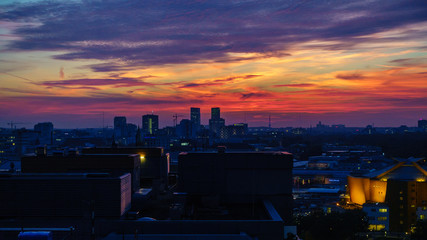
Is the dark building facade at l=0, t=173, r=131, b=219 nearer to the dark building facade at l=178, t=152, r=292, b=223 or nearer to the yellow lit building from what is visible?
the dark building facade at l=178, t=152, r=292, b=223

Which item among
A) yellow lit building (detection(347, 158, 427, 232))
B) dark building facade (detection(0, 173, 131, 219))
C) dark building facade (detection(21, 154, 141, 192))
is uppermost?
dark building facade (detection(21, 154, 141, 192))

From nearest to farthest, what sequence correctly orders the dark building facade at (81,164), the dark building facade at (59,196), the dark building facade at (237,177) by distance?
the dark building facade at (59,196) → the dark building facade at (237,177) → the dark building facade at (81,164)

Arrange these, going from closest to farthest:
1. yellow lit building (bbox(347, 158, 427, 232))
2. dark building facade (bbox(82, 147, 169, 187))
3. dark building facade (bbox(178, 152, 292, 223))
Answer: dark building facade (bbox(178, 152, 292, 223)) < dark building facade (bbox(82, 147, 169, 187)) < yellow lit building (bbox(347, 158, 427, 232))

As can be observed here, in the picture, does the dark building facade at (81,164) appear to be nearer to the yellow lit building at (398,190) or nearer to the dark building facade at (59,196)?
Result: the dark building facade at (59,196)

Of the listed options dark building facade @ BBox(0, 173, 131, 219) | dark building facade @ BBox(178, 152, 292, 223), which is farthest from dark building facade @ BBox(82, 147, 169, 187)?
dark building facade @ BBox(0, 173, 131, 219)

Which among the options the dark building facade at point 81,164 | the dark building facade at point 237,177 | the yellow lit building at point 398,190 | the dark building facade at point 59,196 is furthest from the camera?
the yellow lit building at point 398,190

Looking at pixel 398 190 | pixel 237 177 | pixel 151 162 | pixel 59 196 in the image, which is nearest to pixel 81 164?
pixel 59 196

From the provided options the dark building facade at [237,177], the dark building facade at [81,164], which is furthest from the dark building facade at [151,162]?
the dark building facade at [237,177]

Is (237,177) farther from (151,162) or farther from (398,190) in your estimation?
(398,190)

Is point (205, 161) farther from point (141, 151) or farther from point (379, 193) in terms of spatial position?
point (379, 193)

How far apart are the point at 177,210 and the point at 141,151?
84.3ft

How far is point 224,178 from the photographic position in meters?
26.3

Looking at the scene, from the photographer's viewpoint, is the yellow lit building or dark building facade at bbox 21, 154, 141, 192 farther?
the yellow lit building

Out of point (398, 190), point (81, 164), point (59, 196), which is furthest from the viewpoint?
point (398, 190)
